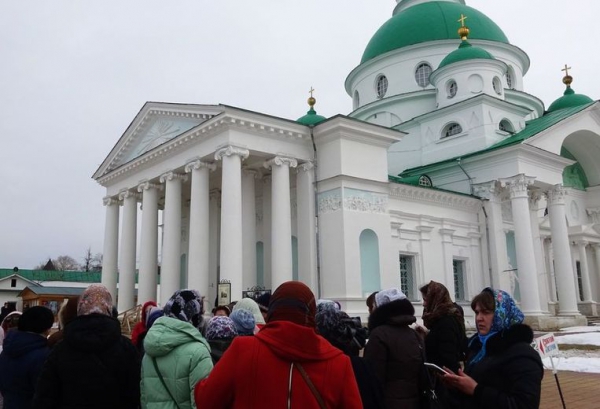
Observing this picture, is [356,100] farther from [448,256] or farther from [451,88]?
[448,256]

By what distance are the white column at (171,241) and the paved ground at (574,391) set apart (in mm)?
13854

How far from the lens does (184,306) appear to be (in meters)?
4.21

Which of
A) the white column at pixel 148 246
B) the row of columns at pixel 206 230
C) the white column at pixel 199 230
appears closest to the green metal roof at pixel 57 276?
the row of columns at pixel 206 230

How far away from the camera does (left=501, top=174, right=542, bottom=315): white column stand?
74.3 feet

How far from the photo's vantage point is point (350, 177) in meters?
19.1

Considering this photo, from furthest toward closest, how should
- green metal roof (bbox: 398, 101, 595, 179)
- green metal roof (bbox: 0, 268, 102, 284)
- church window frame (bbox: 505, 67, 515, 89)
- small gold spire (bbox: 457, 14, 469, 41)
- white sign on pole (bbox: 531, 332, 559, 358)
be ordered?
green metal roof (bbox: 0, 268, 102, 284) < church window frame (bbox: 505, 67, 515, 89) < small gold spire (bbox: 457, 14, 469, 41) < green metal roof (bbox: 398, 101, 595, 179) < white sign on pole (bbox: 531, 332, 559, 358)

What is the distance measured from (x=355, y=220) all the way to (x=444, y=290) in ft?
45.3

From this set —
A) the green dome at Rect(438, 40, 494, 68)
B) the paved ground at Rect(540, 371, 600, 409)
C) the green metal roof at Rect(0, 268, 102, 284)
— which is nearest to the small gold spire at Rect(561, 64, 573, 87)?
the green dome at Rect(438, 40, 494, 68)

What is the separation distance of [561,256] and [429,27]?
15.0 m

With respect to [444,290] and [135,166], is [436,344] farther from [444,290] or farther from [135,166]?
[135,166]

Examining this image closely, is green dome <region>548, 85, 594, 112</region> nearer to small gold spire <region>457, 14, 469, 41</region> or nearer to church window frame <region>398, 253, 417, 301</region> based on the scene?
small gold spire <region>457, 14, 469, 41</region>

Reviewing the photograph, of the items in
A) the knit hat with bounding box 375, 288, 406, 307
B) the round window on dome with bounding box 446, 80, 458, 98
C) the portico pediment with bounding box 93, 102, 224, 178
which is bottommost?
the knit hat with bounding box 375, 288, 406, 307

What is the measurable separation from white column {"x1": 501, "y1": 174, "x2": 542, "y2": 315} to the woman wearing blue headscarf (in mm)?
20793

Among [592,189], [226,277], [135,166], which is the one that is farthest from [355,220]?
[592,189]
